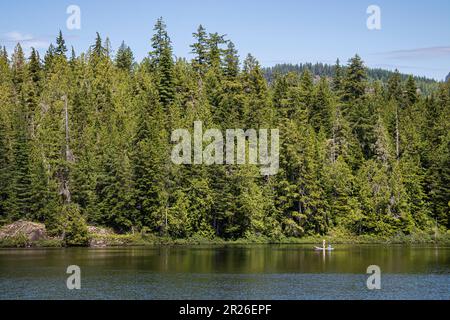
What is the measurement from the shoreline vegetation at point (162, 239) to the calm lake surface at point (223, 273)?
6.15 meters

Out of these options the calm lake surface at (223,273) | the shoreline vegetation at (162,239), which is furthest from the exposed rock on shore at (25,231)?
the calm lake surface at (223,273)

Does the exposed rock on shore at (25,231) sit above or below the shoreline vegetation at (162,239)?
above

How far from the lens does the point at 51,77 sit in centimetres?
11619

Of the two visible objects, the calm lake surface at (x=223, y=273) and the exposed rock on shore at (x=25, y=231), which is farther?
the exposed rock on shore at (x=25, y=231)

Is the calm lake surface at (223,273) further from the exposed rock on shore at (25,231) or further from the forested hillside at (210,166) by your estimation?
the forested hillside at (210,166)

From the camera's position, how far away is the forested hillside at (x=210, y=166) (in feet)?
309

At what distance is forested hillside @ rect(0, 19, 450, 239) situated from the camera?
9412cm

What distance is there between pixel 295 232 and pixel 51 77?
4902cm

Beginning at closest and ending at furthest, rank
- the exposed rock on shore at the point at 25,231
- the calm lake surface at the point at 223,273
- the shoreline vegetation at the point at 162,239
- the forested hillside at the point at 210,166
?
1. the calm lake surface at the point at 223,273
2. the shoreline vegetation at the point at 162,239
3. the exposed rock on shore at the point at 25,231
4. the forested hillside at the point at 210,166

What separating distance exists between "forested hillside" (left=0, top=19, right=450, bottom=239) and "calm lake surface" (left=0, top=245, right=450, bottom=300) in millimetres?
12672

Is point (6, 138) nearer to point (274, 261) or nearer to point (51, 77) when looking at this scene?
point (51, 77)

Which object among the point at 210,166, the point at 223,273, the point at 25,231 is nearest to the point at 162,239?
the point at 210,166
